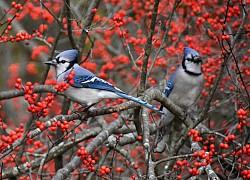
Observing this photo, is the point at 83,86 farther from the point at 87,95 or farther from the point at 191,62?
the point at 191,62

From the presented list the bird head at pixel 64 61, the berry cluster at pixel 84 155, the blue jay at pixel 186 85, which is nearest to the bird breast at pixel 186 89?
the blue jay at pixel 186 85

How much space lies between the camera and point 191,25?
7.34 meters

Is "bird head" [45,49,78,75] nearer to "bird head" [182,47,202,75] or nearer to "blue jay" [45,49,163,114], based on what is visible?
"blue jay" [45,49,163,114]

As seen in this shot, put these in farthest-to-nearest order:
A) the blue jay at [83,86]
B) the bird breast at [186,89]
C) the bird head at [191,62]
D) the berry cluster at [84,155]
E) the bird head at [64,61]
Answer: the bird breast at [186,89], the bird head at [191,62], the bird head at [64,61], the blue jay at [83,86], the berry cluster at [84,155]

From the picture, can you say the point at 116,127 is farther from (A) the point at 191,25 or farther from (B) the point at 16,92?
(A) the point at 191,25

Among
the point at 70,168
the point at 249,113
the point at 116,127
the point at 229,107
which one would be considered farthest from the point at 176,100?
the point at 70,168

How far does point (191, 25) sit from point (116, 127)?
328 centimetres

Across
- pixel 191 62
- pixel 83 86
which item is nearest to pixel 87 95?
pixel 83 86

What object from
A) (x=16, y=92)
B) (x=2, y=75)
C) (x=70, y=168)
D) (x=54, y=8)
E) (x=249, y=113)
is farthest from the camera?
(x=2, y=75)

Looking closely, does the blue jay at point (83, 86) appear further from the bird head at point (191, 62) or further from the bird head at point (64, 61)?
the bird head at point (191, 62)

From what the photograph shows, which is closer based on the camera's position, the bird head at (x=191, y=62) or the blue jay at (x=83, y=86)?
the blue jay at (x=83, y=86)

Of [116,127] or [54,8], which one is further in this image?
[54,8]

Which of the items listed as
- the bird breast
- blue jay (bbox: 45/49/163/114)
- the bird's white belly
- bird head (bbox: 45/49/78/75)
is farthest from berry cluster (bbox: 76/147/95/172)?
the bird breast

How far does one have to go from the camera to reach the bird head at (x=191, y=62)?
19.9 feet
